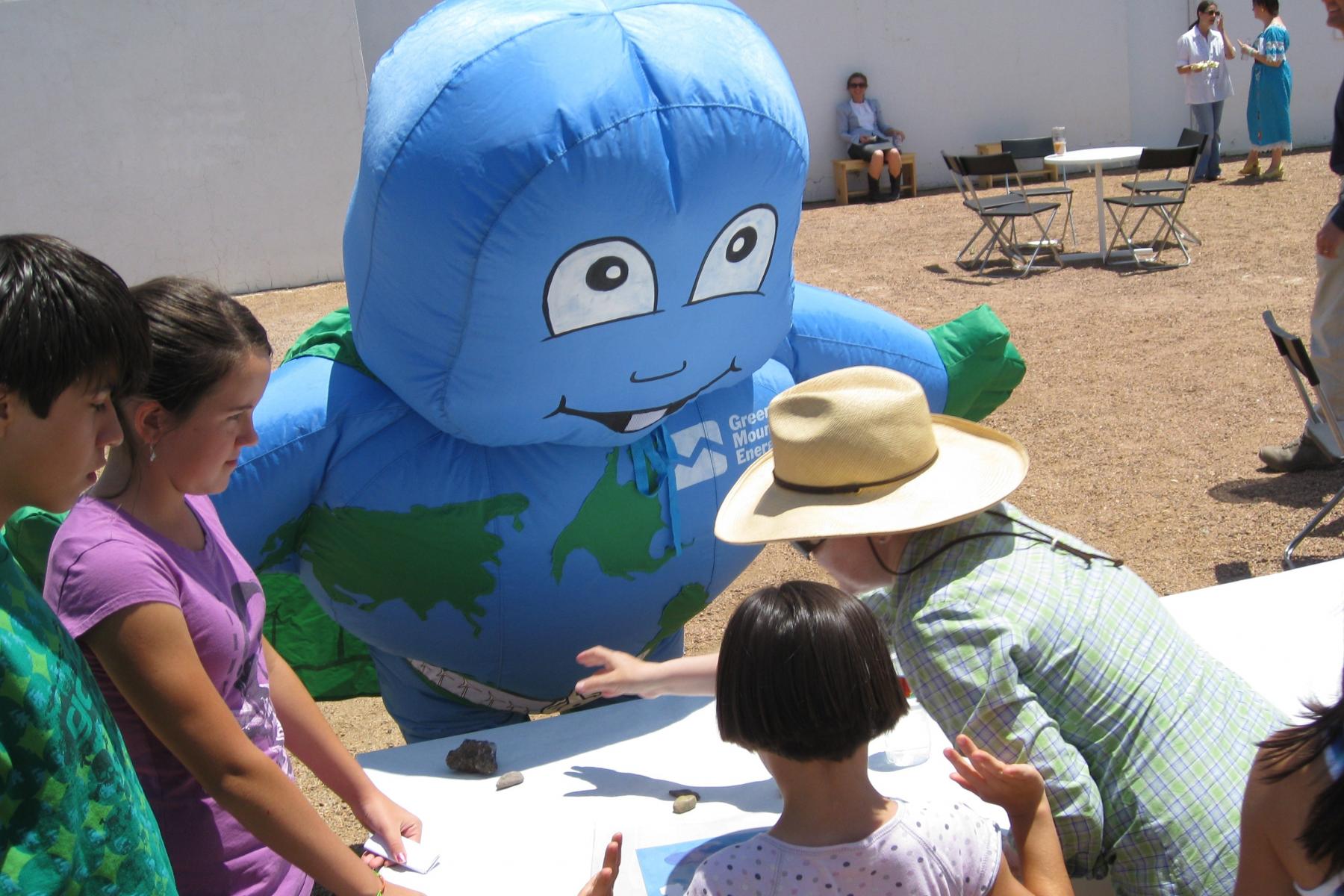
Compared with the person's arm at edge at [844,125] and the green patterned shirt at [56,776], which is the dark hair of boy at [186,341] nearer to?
the green patterned shirt at [56,776]

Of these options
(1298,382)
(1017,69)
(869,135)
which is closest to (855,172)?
(869,135)

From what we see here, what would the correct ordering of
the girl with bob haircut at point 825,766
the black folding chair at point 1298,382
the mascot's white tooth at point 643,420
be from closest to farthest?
the girl with bob haircut at point 825,766, the mascot's white tooth at point 643,420, the black folding chair at point 1298,382

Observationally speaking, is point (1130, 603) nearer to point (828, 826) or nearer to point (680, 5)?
point (828, 826)

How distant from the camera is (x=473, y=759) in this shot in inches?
99.0

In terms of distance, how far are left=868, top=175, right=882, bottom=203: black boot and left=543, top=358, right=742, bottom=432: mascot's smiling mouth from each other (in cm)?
1198

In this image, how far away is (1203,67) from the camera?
43.7 ft

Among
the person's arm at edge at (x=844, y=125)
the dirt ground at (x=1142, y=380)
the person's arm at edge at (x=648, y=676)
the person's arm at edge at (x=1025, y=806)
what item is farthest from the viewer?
the person's arm at edge at (x=844, y=125)

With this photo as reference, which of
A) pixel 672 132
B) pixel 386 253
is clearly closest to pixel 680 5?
pixel 672 132

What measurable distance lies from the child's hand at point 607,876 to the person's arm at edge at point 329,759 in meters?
0.71

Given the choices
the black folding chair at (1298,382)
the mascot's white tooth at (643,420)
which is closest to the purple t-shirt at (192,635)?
the mascot's white tooth at (643,420)

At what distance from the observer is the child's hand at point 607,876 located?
60.5 inches

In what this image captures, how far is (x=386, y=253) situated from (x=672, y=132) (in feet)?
2.18

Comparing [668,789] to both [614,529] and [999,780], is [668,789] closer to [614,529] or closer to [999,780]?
[614,529]

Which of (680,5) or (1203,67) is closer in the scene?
(680,5)
